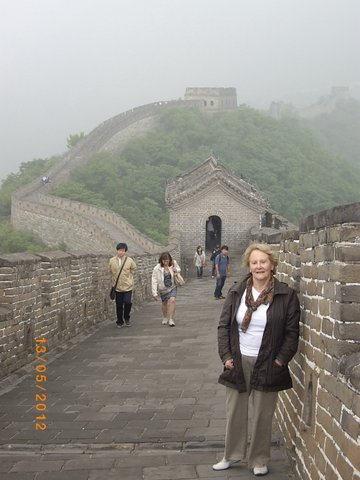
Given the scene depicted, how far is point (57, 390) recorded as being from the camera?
6578 mm

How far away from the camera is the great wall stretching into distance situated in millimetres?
3145

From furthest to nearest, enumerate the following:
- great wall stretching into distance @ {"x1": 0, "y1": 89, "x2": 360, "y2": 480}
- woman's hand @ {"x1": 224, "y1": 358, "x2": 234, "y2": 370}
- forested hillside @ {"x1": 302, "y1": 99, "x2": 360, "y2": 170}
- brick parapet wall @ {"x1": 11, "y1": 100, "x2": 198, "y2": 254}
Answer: forested hillside @ {"x1": 302, "y1": 99, "x2": 360, "y2": 170} < brick parapet wall @ {"x1": 11, "y1": 100, "x2": 198, "y2": 254} < woman's hand @ {"x1": 224, "y1": 358, "x2": 234, "y2": 370} < great wall stretching into distance @ {"x1": 0, "y1": 89, "x2": 360, "y2": 480}

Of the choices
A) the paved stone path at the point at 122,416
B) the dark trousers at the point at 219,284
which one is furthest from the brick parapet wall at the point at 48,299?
the dark trousers at the point at 219,284

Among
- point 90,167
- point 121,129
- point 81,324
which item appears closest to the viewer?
point 81,324

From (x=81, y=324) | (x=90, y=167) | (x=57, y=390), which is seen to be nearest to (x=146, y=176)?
(x=90, y=167)

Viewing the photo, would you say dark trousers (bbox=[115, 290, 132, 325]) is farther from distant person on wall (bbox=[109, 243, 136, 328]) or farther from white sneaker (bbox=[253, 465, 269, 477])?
white sneaker (bbox=[253, 465, 269, 477])

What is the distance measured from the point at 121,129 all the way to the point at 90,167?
10.7 meters

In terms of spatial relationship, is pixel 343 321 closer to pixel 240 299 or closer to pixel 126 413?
pixel 240 299

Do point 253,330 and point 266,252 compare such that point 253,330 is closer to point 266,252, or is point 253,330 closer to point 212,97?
point 266,252

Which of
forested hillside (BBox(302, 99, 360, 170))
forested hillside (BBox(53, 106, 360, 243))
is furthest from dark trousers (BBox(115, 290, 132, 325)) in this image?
forested hillside (BBox(302, 99, 360, 170))

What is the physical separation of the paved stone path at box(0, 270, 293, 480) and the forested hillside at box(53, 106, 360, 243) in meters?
35.0

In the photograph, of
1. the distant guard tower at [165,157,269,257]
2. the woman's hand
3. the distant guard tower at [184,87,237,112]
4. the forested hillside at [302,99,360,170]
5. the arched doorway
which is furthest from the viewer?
the forested hillside at [302,99,360,170]

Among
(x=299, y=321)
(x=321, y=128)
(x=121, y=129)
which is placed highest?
(x=321, y=128)

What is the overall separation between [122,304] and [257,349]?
688cm
